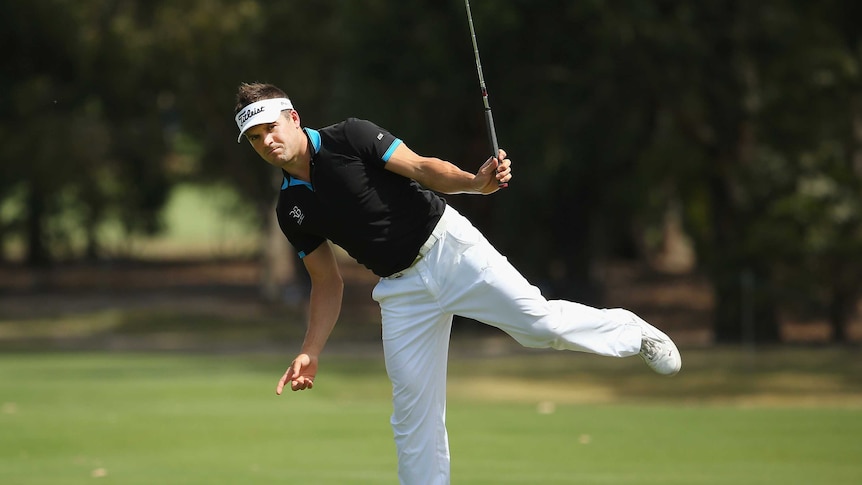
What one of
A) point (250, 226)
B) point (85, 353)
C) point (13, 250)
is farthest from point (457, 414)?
point (13, 250)

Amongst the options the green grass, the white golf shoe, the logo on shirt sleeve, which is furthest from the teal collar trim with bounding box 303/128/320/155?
the green grass

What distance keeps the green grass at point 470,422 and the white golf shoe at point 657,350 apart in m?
2.59

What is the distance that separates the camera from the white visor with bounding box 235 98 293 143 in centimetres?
650

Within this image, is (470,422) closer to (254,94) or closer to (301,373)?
(301,373)

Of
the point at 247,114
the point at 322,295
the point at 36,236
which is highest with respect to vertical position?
the point at 36,236

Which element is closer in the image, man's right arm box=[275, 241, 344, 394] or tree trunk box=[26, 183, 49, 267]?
man's right arm box=[275, 241, 344, 394]

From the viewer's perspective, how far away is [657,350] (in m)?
6.98

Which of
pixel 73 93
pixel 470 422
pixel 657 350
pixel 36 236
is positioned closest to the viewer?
pixel 657 350

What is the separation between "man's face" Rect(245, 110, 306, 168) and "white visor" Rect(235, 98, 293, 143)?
0.03m

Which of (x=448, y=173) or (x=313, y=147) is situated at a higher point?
(x=313, y=147)

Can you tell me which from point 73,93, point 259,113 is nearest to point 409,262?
point 259,113

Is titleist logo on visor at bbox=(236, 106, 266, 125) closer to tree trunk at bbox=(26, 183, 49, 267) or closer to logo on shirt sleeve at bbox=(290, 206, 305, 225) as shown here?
logo on shirt sleeve at bbox=(290, 206, 305, 225)

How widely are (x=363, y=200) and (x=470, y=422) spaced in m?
6.87

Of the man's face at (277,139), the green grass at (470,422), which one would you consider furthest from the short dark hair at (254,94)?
the green grass at (470,422)
